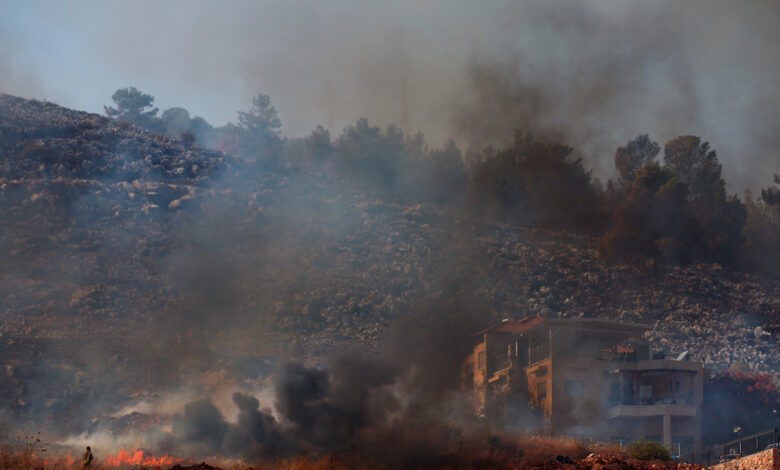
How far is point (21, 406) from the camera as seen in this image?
86.4 metres

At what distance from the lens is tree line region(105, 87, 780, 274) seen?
509ft

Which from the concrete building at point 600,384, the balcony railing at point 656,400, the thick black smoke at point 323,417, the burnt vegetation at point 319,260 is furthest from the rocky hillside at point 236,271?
the balcony railing at point 656,400

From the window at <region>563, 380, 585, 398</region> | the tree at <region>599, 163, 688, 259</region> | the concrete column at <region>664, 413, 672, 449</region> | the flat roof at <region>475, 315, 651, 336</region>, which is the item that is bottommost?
the concrete column at <region>664, 413, 672, 449</region>

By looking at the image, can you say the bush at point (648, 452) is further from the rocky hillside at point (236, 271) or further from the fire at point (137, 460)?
the rocky hillside at point (236, 271)

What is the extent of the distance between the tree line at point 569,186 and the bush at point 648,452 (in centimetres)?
8452

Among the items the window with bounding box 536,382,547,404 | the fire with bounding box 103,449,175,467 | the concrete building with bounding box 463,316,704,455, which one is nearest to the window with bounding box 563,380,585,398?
the concrete building with bounding box 463,316,704,455

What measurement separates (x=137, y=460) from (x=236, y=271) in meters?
68.5

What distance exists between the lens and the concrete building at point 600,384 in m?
83.8

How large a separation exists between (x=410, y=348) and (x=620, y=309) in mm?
42521

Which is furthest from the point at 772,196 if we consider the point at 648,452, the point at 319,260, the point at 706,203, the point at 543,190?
the point at 648,452

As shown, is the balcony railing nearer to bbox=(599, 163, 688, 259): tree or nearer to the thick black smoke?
the thick black smoke

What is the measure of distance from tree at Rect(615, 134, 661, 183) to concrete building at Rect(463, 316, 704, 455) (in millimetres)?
93118

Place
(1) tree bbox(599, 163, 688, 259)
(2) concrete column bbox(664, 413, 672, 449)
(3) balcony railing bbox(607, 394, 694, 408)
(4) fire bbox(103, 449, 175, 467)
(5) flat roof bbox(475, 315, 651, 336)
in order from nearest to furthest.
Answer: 1. (4) fire bbox(103, 449, 175, 467)
2. (2) concrete column bbox(664, 413, 672, 449)
3. (3) balcony railing bbox(607, 394, 694, 408)
4. (5) flat roof bbox(475, 315, 651, 336)
5. (1) tree bbox(599, 163, 688, 259)

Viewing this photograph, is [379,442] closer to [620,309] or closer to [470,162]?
[620,309]
